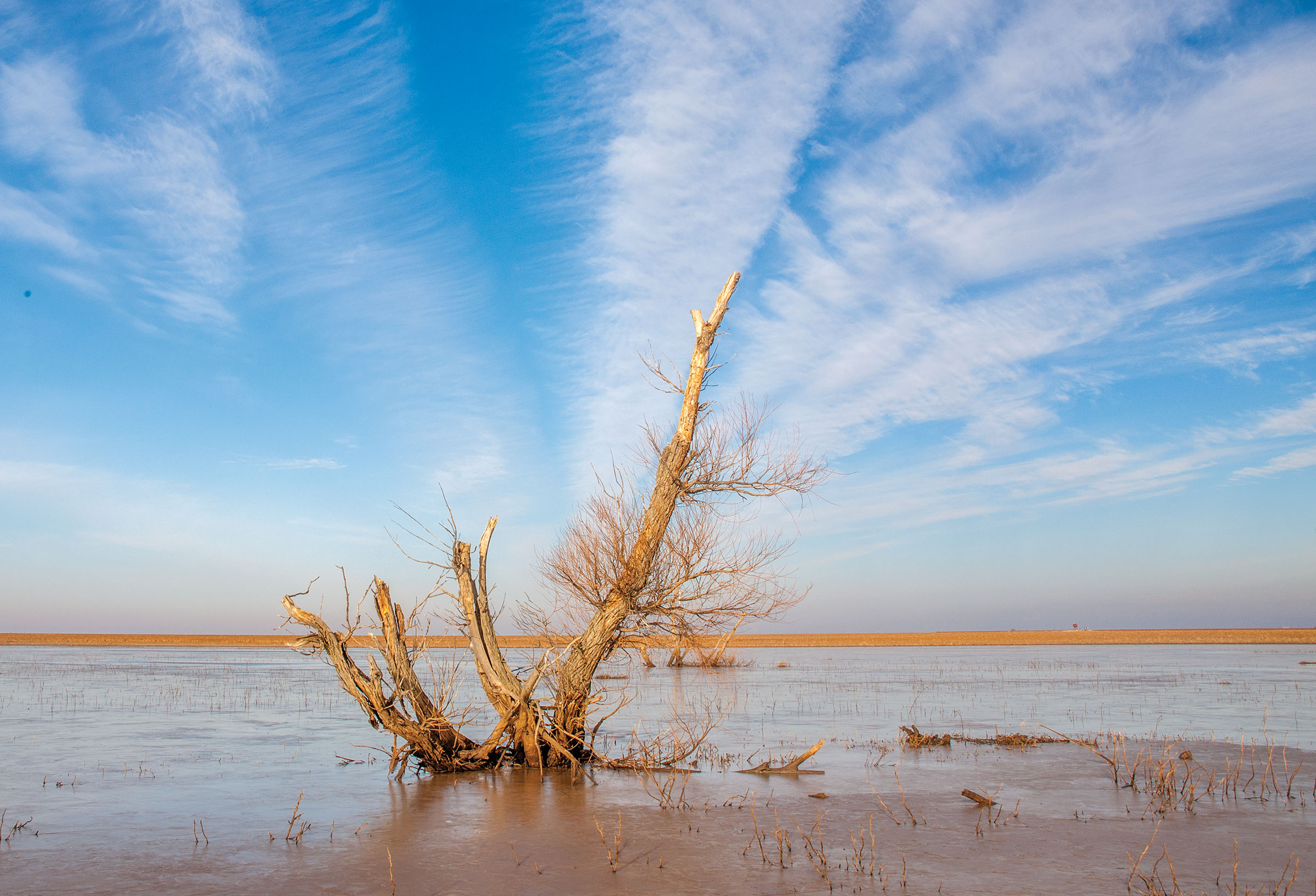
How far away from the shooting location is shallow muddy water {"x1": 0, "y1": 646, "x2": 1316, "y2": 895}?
7039mm

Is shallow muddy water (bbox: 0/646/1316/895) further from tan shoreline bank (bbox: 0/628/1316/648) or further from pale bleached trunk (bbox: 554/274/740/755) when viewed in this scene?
tan shoreline bank (bbox: 0/628/1316/648)

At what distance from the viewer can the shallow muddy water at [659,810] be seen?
704 centimetres

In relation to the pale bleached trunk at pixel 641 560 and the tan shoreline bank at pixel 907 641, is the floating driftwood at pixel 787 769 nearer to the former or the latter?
Answer: the pale bleached trunk at pixel 641 560

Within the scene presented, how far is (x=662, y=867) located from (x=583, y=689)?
535 centimetres

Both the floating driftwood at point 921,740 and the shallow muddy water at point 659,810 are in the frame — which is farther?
the floating driftwood at point 921,740

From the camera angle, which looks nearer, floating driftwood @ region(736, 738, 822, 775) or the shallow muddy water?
the shallow muddy water

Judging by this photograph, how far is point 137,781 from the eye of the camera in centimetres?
1121

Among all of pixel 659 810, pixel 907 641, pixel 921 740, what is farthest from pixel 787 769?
pixel 907 641

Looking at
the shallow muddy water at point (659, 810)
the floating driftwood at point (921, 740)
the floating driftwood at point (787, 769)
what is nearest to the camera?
the shallow muddy water at point (659, 810)

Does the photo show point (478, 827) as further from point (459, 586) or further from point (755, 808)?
point (459, 586)

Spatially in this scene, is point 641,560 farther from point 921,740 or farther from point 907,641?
point 907,641

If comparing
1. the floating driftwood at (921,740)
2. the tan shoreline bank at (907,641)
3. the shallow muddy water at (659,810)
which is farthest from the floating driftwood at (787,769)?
the tan shoreline bank at (907,641)

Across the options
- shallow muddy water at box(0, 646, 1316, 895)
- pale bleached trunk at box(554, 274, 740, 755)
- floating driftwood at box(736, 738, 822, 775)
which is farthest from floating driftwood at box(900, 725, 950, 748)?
pale bleached trunk at box(554, 274, 740, 755)

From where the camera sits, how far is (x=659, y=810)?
9.59m
